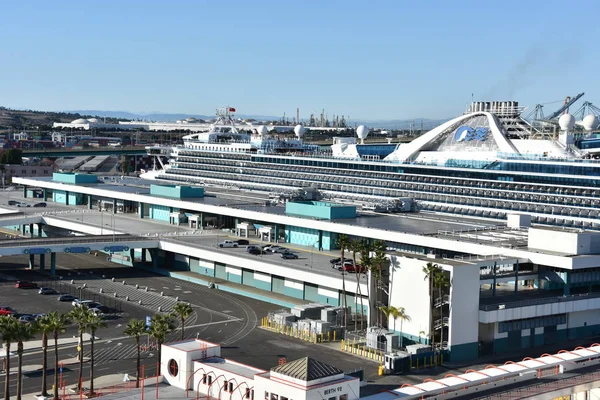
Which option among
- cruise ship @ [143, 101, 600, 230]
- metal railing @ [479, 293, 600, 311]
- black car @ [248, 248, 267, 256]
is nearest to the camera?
metal railing @ [479, 293, 600, 311]

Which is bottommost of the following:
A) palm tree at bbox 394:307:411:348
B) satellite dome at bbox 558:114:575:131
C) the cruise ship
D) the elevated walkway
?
palm tree at bbox 394:307:411:348

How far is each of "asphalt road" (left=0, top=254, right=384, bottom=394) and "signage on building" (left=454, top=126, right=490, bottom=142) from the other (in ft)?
109

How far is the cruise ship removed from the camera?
72.4 m

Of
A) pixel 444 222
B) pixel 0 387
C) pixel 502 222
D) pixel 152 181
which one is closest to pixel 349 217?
pixel 444 222

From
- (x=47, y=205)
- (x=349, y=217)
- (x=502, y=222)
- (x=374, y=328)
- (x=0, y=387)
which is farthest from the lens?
(x=47, y=205)

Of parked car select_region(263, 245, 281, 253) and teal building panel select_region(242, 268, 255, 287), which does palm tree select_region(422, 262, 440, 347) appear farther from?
parked car select_region(263, 245, 281, 253)

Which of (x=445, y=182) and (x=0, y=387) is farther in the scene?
(x=445, y=182)

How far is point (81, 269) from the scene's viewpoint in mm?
79688

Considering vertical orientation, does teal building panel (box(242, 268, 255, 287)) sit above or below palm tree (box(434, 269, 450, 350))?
below

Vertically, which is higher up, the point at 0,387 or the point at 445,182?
the point at 445,182

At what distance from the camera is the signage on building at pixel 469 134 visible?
3457 inches

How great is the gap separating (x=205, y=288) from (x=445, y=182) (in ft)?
87.3

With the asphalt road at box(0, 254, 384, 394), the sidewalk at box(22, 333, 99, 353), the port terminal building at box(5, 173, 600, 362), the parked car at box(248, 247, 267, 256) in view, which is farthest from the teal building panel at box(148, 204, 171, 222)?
the sidewalk at box(22, 333, 99, 353)

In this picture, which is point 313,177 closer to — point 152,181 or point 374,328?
point 152,181
